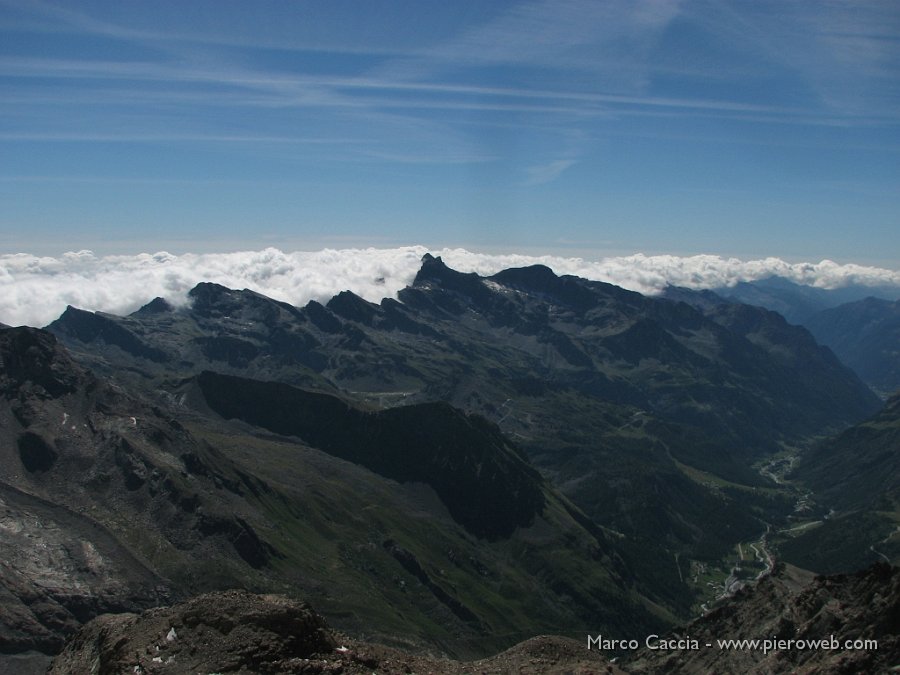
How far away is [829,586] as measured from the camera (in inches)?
3514

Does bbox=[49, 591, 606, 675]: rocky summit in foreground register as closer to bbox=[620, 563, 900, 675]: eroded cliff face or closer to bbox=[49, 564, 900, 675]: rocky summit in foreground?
bbox=[49, 564, 900, 675]: rocky summit in foreground

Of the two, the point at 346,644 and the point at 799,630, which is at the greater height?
the point at 346,644

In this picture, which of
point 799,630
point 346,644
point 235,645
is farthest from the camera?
point 799,630

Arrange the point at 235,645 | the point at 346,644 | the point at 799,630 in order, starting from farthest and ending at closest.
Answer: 1. the point at 799,630
2. the point at 346,644
3. the point at 235,645

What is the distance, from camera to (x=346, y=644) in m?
60.3

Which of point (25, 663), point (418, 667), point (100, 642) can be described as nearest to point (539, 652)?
point (418, 667)

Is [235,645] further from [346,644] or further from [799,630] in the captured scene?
[799,630]

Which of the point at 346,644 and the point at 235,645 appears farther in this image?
the point at 346,644

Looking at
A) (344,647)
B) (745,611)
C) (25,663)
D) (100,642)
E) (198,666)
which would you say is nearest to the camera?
(198,666)

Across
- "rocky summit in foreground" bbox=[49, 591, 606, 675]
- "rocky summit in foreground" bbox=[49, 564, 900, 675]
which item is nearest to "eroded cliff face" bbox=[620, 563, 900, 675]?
"rocky summit in foreground" bbox=[49, 564, 900, 675]

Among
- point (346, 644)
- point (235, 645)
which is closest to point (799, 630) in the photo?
point (346, 644)

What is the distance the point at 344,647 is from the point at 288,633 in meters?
5.68

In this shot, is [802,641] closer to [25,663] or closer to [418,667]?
[418,667]

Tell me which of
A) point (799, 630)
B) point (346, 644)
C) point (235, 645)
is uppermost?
point (235, 645)
